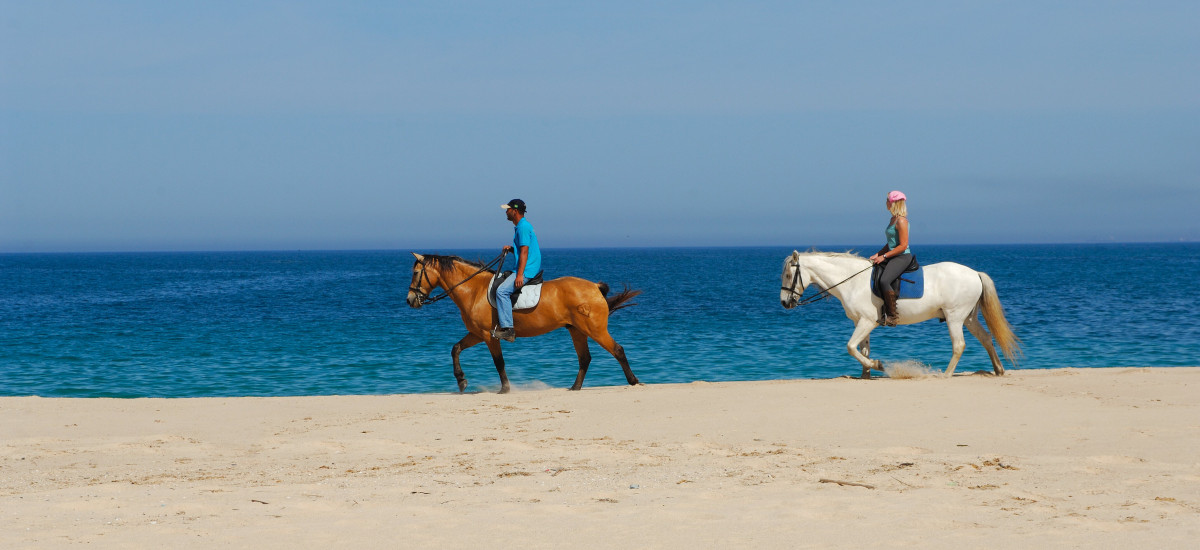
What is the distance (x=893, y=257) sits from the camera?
1148cm

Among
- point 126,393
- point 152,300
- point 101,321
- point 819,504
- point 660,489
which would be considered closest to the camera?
point 819,504

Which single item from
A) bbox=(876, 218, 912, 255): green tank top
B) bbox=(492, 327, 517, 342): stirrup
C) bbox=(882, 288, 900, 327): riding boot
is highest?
bbox=(876, 218, 912, 255): green tank top

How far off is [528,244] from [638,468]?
473 cm

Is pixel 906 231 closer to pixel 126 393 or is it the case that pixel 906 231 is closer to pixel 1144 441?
pixel 1144 441

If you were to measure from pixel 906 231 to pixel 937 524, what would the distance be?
20.9ft

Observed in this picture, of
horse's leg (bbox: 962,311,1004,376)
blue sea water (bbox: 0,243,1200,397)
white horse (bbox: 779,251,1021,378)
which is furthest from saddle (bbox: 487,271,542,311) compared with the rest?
horse's leg (bbox: 962,311,1004,376)

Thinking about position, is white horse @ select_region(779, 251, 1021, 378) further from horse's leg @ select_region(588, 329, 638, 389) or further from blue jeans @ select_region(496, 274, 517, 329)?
blue jeans @ select_region(496, 274, 517, 329)

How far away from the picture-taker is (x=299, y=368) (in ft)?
58.4

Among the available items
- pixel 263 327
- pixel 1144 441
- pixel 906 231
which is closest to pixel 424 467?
pixel 1144 441

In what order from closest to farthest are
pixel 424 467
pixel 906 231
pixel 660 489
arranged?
1. pixel 660 489
2. pixel 424 467
3. pixel 906 231

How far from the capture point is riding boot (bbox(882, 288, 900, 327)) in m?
11.4

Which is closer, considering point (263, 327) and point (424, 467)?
point (424, 467)

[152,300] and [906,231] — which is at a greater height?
[906,231]

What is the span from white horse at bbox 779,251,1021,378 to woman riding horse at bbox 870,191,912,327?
0.15 m
